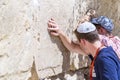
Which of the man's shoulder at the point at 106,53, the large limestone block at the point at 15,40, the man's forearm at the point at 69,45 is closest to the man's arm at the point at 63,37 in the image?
the man's forearm at the point at 69,45

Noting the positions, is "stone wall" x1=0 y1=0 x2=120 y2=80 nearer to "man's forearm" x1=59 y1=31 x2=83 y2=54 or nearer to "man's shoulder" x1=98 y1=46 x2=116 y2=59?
"man's forearm" x1=59 y1=31 x2=83 y2=54

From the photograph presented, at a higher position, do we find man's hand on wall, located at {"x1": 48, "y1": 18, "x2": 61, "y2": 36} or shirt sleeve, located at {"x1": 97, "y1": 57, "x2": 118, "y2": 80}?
man's hand on wall, located at {"x1": 48, "y1": 18, "x2": 61, "y2": 36}

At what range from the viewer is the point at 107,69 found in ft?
8.35

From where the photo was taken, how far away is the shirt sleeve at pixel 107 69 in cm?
254

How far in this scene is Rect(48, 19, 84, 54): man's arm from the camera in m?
2.78

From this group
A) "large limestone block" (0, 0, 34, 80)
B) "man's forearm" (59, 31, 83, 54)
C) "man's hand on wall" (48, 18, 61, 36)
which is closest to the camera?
"large limestone block" (0, 0, 34, 80)

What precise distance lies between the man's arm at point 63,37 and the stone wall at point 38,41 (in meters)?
0.04

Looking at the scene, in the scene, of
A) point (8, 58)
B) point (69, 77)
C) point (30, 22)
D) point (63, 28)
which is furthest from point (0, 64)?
point (69, 77)

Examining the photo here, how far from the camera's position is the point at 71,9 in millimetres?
2994

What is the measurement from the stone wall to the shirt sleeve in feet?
1.48

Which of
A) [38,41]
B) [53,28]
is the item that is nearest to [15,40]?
[38,41]

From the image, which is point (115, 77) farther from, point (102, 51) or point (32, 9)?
point (32, 9)

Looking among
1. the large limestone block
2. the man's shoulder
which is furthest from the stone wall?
the man's shoulder

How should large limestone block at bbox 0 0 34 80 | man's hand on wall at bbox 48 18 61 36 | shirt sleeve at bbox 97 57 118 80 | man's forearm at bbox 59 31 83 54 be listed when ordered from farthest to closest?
1. man's forearm at bbox 59 31 83 54
2. man's hand on wall at bbox 48 18 61 36
3. shirt sleeve at bbox 97 57 118 80
4. large limestone block at bbox 0 0 34 80
